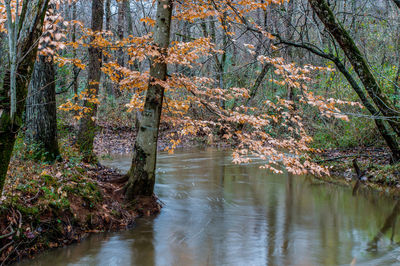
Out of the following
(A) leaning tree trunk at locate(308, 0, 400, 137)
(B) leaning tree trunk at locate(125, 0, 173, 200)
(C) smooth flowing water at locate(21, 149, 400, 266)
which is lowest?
(C) smooth flowing water at locate(21, 149, 400, 266)

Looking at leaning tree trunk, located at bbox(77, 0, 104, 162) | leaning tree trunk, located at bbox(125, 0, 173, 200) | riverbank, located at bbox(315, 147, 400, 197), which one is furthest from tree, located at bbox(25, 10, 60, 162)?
riverbank, located at bbox(315, 147, 400, 197)

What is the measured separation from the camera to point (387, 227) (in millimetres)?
7523

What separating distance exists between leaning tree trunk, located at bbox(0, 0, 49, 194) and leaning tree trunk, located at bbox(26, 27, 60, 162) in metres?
4.19

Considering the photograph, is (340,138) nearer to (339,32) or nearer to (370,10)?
(370,10)

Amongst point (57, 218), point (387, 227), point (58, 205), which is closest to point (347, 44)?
point (387, 227)

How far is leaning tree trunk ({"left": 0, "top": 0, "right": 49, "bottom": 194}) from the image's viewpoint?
339 centimetres

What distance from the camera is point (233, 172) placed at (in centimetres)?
1370

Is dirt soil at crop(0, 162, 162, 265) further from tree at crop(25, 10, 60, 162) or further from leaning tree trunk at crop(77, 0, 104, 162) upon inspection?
leaning tree trunk at crop(77, 0, 104, 162)

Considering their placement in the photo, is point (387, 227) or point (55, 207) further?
point (387, 227)

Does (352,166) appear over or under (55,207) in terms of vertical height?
over

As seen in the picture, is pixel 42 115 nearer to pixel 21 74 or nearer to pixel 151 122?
pixel 151 122

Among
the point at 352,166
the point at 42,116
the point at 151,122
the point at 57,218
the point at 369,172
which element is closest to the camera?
the point at 57,218

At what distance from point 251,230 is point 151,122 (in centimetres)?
336

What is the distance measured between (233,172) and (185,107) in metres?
6.51
